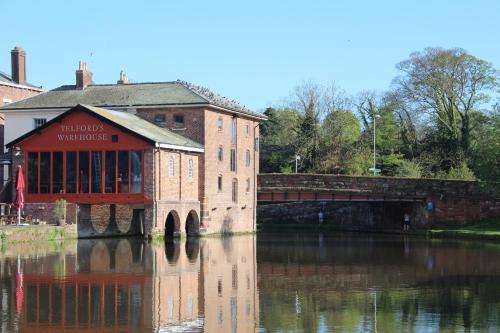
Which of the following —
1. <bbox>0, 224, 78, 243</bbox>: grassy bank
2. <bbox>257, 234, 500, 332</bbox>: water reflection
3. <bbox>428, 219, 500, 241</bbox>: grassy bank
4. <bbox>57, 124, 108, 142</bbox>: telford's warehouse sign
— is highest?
<bbox>57, 124, 108, 142</bbox>: telford's warehouse sign

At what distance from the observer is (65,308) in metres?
23.6

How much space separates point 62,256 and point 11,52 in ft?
122

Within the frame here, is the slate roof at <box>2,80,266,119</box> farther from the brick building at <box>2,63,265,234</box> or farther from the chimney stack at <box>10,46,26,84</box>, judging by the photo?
the chimney stack at <box>10,46,26,84</box>

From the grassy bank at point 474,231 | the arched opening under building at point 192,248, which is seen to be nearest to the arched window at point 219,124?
the arched opening under building at point 192,248

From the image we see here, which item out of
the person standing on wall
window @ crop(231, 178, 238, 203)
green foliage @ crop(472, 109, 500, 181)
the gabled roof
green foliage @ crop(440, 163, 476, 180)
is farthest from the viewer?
green foliage @ crop(440, 163, 476, 180)

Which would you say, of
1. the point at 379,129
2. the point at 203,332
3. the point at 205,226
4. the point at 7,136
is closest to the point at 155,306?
the point at 203,332

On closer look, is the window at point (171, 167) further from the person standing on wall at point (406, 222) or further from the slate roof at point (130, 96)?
the person standing on wall at point (406, 222)

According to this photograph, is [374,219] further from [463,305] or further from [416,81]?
[463,305]

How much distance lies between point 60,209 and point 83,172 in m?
3.34

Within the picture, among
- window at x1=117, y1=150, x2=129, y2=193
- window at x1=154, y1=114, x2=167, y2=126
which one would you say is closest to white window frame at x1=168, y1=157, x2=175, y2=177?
window at x1=117, y1=150, x2=129, y2=193

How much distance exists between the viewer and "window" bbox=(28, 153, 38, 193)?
5231 centimetres

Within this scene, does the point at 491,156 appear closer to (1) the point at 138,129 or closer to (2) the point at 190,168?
(2) the point at 190,168

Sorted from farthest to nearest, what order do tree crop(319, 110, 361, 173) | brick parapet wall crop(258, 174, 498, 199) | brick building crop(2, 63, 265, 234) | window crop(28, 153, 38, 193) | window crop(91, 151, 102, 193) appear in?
tree crop(319, 110, 361, 173), brick parapet wall crop(258, 174, 498, 199), brick building crop(2, 63, 265, 234), window crop(28, 153, 38, 193), window crop(91, 151, 102, 193)

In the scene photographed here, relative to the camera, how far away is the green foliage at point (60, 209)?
48844 mm
